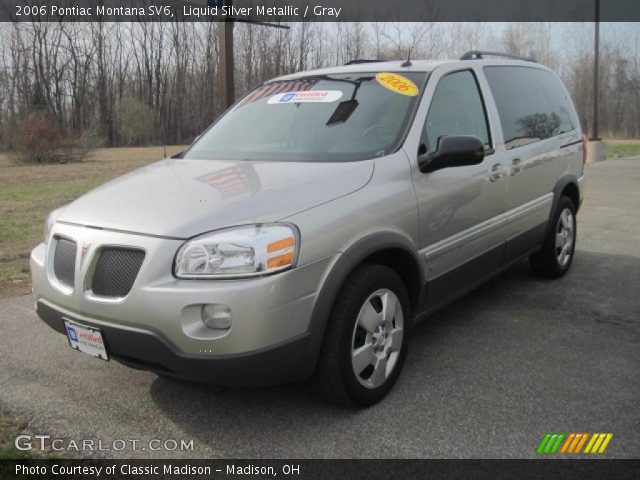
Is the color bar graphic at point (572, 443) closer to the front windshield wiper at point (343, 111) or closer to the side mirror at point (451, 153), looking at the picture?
the side mirror at point (451, 153)

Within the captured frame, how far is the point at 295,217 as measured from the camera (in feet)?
9.01

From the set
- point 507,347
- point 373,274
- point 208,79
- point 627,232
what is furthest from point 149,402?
point 208,79

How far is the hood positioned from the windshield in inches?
9.4

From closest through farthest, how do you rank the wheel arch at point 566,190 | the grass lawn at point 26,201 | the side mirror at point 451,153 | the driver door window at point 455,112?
the side mirror at point 451,153 → the driver door window at point 455,112 → the wheel arch at point 566,190 → the grass lawn at point 26,201

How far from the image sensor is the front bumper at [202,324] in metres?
2.55

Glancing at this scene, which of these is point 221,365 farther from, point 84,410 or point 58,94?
point 58,94

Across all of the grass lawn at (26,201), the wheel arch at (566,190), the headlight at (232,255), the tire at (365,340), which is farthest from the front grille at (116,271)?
the wheel arch at (566,190)

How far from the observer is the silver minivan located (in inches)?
102

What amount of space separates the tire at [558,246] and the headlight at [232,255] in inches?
135

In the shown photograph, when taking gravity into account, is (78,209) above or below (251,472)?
above

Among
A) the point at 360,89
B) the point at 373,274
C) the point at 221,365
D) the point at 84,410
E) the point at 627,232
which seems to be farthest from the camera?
the point at 627,232

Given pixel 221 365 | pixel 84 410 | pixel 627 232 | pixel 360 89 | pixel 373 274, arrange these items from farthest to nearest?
pixel 627 232 < pixel 360 89 < pixel 84 410 < pixel 373 274 < pixel 221 365

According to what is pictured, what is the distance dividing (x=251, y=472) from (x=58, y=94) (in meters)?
61.7

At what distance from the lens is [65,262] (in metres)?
2.98
